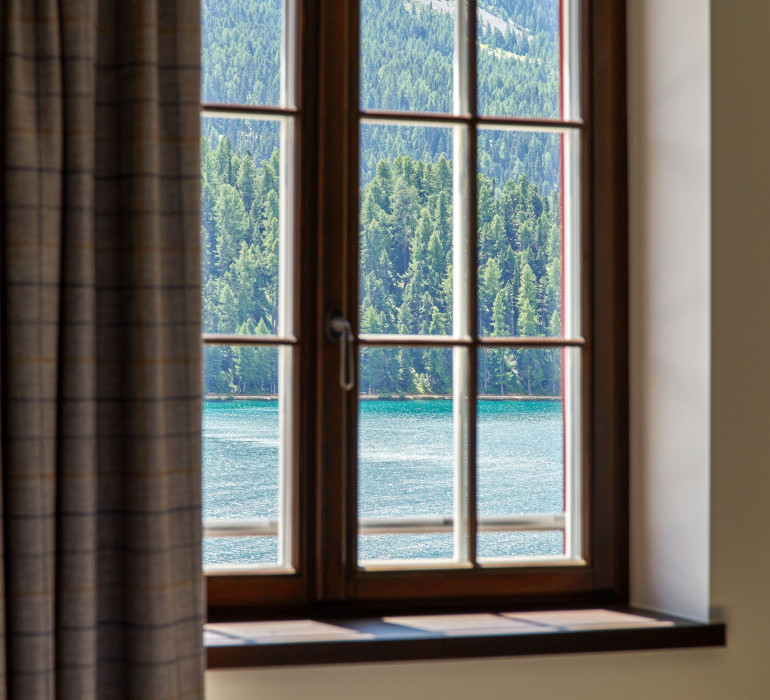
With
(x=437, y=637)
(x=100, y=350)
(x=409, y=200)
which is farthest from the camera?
(x=409, y=200)

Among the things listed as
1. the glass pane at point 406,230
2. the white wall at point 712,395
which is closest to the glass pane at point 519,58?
the glass pane at point 406,230

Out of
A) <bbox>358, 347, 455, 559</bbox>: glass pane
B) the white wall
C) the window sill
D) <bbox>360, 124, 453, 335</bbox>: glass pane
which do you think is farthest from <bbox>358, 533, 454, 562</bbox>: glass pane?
<bbox>360, 124, 453, 335</bbox>: glass pane

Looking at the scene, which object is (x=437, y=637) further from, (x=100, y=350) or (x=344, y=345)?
(x=100, y=350)

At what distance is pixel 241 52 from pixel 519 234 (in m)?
0.73

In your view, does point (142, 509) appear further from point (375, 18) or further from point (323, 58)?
point (375, 18)

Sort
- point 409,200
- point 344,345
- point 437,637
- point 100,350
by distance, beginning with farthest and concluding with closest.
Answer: point 409,200 < point 344,345 < point 437,637 < point 100,350

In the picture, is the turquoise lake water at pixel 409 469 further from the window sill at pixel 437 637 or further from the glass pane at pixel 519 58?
the glass pane at pixel 519 58

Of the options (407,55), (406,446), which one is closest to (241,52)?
(407,55)

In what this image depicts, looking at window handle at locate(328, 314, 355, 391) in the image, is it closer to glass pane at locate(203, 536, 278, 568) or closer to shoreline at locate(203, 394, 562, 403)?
shoreline at locate(203, 394, 562, 403)

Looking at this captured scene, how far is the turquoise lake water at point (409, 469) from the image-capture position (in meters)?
1.96

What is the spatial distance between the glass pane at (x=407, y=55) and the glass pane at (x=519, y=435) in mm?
589

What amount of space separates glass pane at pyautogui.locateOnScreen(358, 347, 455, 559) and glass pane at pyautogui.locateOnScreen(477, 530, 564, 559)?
0.08m

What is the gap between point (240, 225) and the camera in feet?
6.48

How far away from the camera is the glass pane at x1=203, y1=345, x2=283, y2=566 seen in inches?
76.8
